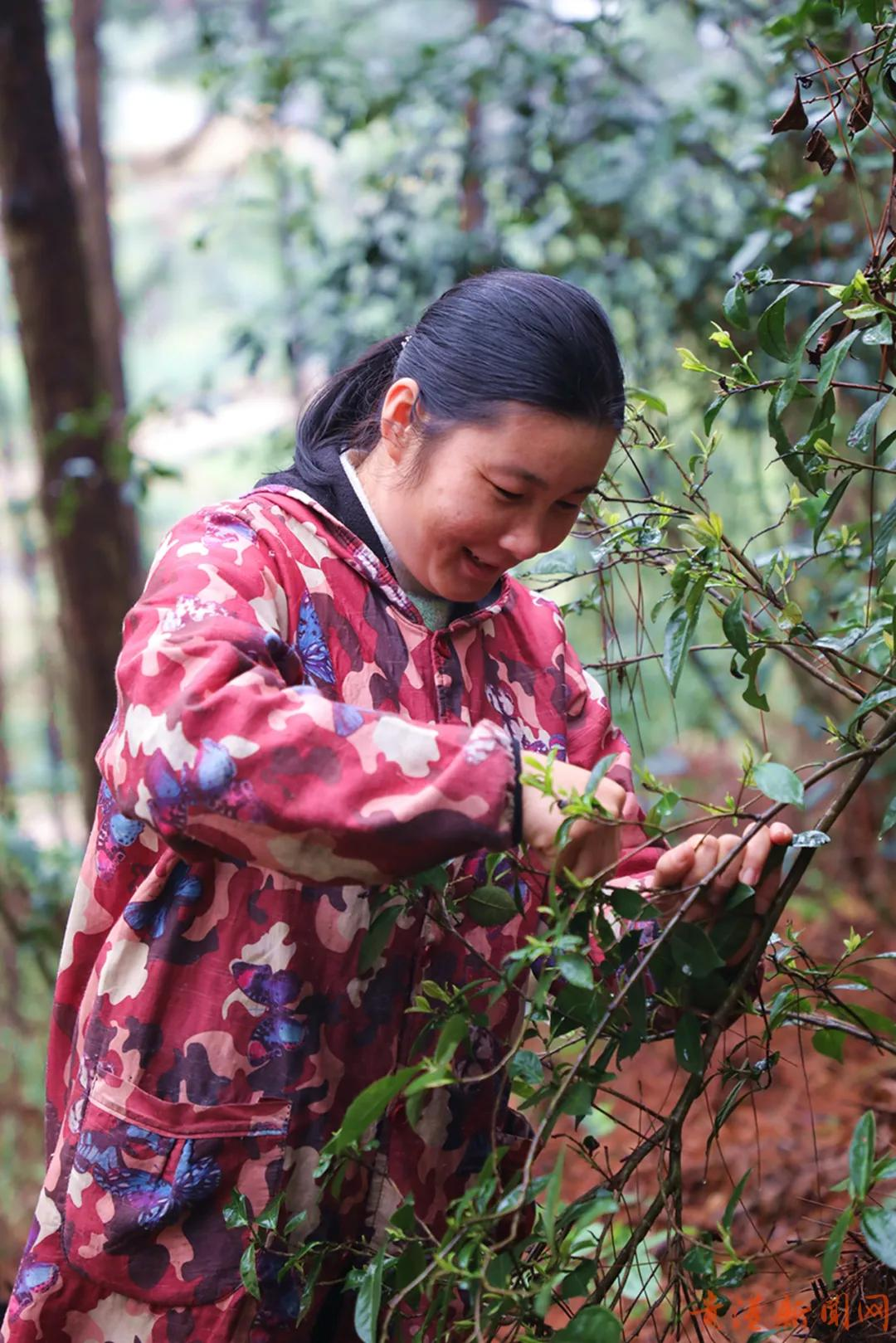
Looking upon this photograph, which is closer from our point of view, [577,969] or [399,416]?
[577,969]

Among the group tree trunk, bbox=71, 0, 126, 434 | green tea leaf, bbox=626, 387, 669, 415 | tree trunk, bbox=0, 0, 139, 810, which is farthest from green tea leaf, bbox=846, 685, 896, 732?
tree trunk, bbox=71, 0, 126, 434

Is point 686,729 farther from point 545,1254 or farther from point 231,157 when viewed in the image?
point 231,157

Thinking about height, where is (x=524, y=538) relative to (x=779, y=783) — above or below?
above

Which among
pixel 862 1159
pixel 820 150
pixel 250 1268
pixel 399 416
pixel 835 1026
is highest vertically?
pixel 820 150

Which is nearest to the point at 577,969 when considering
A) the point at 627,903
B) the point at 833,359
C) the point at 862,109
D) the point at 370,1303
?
the point at 627,903

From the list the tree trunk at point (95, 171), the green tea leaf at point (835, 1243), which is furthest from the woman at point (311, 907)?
the tree trunk at point (95, 171)

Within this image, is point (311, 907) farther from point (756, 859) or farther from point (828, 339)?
point (828, 339)

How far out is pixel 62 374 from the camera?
3574 millimetres

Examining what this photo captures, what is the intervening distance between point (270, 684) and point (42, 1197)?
715 millimetres

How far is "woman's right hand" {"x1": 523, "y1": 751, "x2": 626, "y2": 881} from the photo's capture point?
1057mm

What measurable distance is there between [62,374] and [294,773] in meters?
2.88

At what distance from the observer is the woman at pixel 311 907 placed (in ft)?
4.25

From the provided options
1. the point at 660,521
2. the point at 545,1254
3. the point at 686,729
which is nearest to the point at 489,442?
the point at 660,521

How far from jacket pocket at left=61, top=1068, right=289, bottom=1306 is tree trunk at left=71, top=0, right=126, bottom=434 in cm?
595
